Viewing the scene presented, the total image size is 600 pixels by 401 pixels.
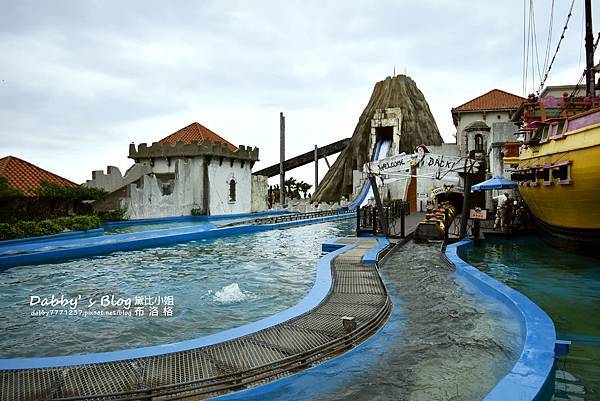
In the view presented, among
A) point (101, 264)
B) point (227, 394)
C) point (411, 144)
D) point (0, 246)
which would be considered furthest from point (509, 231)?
point (411, 144)

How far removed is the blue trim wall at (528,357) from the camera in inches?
141

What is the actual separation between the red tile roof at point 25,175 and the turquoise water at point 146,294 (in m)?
5.45

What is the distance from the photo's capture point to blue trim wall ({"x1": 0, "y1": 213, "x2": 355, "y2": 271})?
12.6 m

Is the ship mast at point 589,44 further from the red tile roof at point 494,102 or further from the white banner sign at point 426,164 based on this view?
the red tile roof at point 494,102

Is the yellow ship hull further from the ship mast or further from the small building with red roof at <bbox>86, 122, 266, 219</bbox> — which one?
the small building with red roof at <bbox>86, 122, 266, 219</bbox>

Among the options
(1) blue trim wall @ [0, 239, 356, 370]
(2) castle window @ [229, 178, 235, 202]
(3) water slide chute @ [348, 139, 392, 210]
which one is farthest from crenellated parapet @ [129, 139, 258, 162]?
(1) blue trim wall @ [0, 239, 356, 370]

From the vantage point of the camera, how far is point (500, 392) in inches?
139

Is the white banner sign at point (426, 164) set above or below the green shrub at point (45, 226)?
above

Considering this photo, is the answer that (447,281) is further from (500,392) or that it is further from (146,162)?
(146,162)

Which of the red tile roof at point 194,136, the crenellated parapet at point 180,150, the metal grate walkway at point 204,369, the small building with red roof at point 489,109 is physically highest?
the small building with red roof at point 489,109

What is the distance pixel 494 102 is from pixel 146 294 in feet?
116

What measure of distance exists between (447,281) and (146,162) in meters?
24.2

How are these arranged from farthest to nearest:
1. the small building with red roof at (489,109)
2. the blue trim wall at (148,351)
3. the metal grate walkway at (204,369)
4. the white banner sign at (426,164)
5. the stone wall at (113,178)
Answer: the small building with red roof at (489,109)
the stone wall at (113,178)
the white banner sign at (426,164)
the blue trim wall at (148,351)
the metal grate walkway at (204,369)

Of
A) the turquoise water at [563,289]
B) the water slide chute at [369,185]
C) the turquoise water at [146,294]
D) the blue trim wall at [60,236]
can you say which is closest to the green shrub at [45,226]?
the blue trim wall at [60,236]
